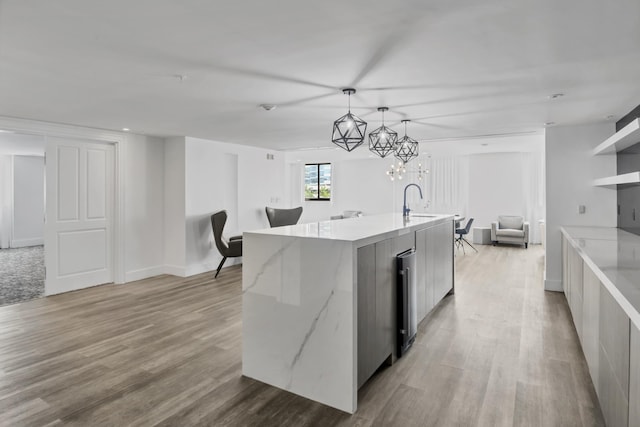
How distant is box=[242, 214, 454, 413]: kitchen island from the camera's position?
2248 millimetres

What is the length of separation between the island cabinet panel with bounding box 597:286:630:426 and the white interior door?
5772 millimetres

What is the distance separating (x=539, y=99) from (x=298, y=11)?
2720 millimetres

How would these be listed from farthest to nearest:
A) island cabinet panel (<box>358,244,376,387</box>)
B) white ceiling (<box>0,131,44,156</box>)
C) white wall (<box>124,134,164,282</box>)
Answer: white ceiling (<box>0,131,44,156</box>) < white wall (<box>124,134,164,282</box>) < island cabinet panel (<box>358,244,376,387</box>)

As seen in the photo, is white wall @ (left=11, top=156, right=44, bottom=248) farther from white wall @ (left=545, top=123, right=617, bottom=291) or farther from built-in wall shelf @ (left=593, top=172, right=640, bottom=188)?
built-in wall shelf @ (left=593, top=172, right=640, bottom=188)

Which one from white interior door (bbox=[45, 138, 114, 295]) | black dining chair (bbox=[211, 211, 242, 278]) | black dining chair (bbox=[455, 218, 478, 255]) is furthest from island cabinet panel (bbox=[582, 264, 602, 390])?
white interior door (bbox=[45, 138, 114, 295])

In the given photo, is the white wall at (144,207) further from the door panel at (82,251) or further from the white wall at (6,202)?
the white wall at (6,202)

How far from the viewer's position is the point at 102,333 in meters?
3.48

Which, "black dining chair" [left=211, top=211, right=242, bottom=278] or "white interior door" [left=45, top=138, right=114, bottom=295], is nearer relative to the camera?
"white interior door" [left=45, top=138, right=114, bottom=295]

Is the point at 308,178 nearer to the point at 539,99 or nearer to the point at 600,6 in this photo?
the point at 539,99

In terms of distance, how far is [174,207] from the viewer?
19.4 feet

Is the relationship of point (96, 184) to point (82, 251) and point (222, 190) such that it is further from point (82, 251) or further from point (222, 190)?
point (222, 190)

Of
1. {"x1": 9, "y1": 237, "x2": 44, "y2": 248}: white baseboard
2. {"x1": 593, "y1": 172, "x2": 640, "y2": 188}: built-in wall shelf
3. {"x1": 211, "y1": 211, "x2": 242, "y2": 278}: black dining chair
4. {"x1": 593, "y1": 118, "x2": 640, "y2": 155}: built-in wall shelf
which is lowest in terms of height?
{"x1": 9, "y1": 237, "x2": 44, "y2": 248}: white baseboard

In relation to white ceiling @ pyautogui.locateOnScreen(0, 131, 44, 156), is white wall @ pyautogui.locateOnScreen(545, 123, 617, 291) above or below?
below

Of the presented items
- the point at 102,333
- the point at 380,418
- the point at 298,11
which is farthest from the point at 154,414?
the point at 298,11
